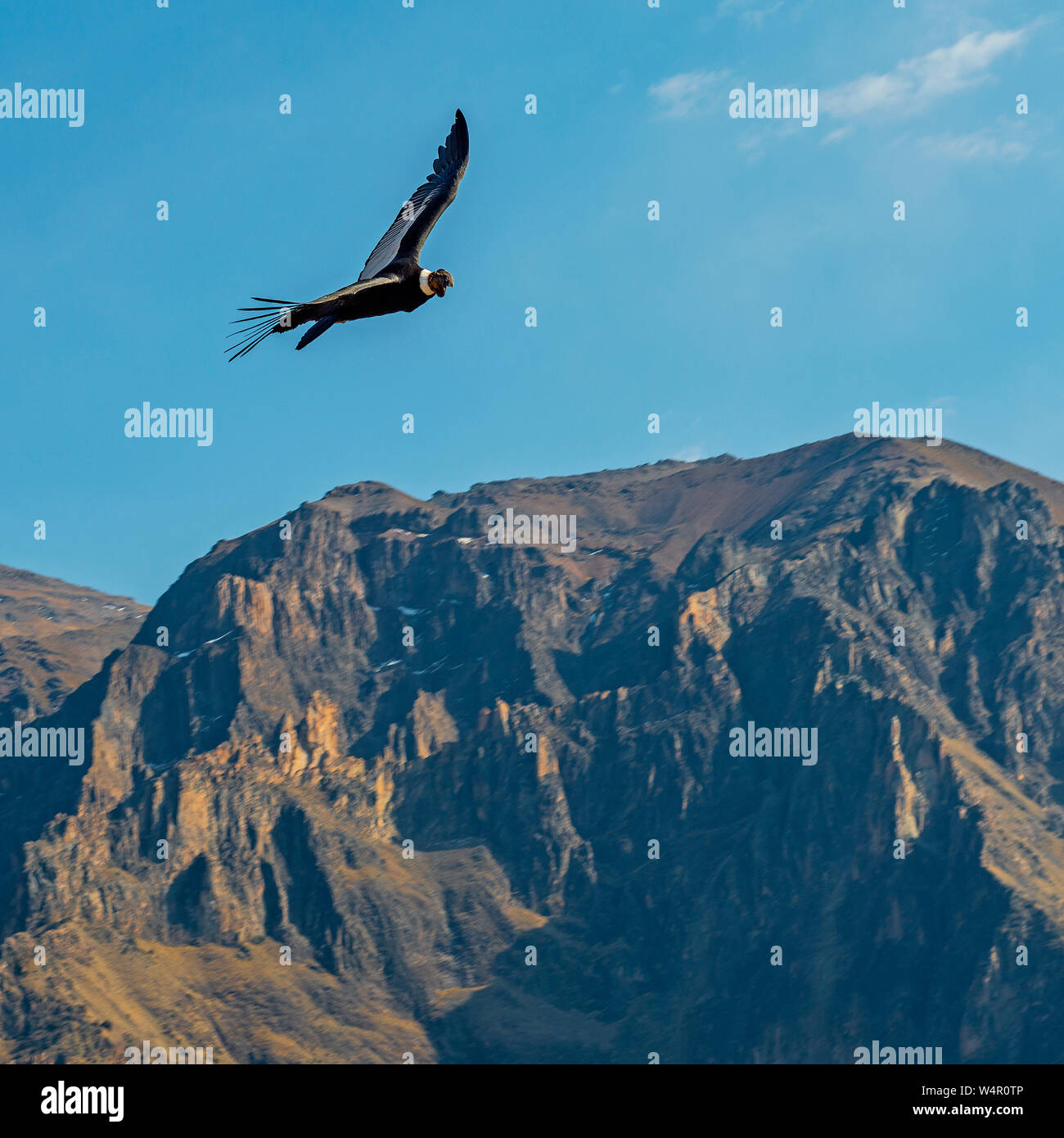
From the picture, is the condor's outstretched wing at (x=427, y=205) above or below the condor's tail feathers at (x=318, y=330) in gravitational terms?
above

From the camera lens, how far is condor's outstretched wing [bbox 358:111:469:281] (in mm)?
35875

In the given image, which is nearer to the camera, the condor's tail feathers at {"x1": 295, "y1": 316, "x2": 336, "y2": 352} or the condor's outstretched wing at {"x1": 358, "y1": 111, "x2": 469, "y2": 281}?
the condor's tail feathers at {"x1": 295, "y1": 316, "x2": 336, "y2": 352}

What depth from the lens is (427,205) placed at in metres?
38.8

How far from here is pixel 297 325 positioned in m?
30.1

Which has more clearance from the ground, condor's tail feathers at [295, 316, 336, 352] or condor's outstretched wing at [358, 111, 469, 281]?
condor's outstretched wing at [358, 111, 469, 281]

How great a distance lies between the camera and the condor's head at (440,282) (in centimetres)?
3294

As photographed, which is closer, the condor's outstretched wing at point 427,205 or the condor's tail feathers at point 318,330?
the condor's tail feathers at point 318,330

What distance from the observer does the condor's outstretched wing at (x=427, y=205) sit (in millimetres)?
35875

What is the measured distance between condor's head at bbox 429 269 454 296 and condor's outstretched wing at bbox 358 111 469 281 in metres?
1.84

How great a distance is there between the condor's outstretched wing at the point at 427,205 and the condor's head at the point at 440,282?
1841mm

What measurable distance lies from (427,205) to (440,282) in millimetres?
6404
